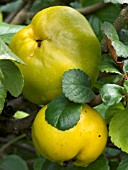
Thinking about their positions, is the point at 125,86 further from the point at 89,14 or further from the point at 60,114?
the point at 89,14

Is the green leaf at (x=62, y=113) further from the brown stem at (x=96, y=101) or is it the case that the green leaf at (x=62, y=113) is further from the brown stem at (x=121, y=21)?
the brown stem at (x=121, y=21)

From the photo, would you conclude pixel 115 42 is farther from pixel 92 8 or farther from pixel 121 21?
pixel 92 8

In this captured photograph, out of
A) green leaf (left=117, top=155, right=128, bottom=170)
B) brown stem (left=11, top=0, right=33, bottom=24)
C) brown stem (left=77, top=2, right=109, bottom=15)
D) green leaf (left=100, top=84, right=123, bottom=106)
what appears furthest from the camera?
brown stem (left=11, top=0, right=33, bottom=24)

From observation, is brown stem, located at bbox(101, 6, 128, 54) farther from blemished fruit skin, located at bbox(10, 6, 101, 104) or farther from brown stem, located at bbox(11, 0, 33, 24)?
brown stem, located at bbox(11, 0, 33, 24)

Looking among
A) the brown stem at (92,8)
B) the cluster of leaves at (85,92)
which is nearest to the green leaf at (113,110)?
the cluster of leaves at (85,92)

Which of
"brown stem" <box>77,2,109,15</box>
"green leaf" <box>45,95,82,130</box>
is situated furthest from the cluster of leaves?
"brown stem" <box>77,2,109,15</box>

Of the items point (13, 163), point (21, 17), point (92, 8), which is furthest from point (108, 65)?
point (13, 163)
